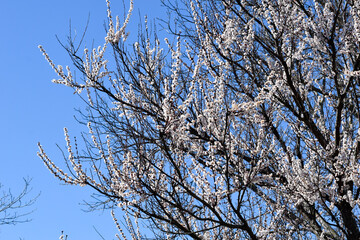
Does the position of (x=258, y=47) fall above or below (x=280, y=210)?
above

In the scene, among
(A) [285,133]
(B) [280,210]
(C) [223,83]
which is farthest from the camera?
(A) [285,133]

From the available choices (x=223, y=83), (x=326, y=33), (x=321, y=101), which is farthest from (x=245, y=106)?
(x=321, y=101)

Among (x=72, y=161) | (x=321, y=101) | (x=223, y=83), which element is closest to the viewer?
(x=223, y=83)

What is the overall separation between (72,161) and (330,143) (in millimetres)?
3365

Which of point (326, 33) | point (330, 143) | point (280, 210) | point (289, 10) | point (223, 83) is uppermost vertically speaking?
point (289, 10)

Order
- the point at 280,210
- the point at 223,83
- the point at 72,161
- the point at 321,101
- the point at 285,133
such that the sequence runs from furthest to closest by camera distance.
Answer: the point at 321,101 < the point at 285,133 < the point at 280,210 < the point at 72,161 < the point at 223,83

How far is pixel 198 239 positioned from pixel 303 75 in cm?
318

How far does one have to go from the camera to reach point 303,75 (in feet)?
20.7

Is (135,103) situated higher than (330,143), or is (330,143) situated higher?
(135,103)

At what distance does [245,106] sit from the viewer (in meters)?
4.38

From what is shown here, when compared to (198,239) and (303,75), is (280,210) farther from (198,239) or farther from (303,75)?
(303,75)

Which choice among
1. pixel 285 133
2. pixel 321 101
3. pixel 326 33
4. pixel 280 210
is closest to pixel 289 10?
pixel 326 33

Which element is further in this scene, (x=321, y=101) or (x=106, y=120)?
(x=321, y=101)

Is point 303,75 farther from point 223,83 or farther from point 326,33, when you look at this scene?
point 223,83
